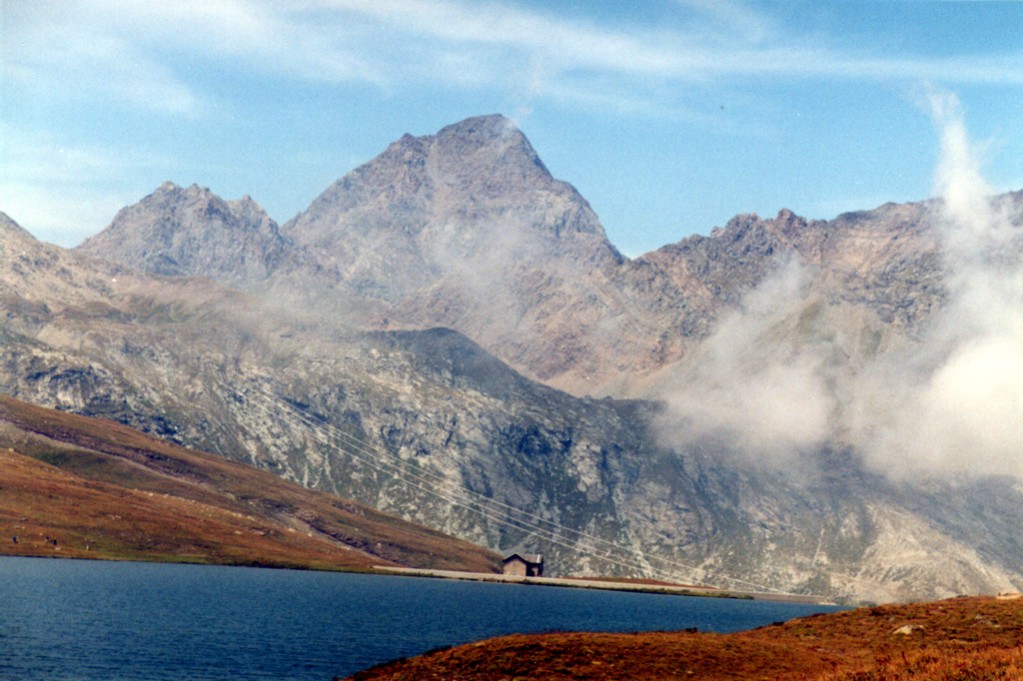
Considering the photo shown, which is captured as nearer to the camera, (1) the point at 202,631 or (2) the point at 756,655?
(2) the point at 756,655

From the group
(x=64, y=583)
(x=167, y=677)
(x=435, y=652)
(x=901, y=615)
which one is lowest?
(x=64, y=583)

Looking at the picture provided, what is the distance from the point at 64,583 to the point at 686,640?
5901 inches

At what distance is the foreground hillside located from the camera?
166ft

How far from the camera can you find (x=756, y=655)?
65.9 m

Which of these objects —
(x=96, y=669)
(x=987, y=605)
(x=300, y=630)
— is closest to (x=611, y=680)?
(x=987, y=605)

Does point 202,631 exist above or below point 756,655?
below

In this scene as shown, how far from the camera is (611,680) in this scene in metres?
57.6

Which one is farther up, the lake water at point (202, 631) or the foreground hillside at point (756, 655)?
the foreground hillside at point (756, 655)

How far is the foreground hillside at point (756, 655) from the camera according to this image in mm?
50562

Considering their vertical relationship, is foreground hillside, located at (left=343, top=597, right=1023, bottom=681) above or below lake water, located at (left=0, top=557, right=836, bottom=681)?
above

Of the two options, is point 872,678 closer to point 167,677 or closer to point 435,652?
point 435,652

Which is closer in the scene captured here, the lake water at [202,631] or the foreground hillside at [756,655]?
the foreground hillside at [756,655]

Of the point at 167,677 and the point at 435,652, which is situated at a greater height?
the point at 435,652

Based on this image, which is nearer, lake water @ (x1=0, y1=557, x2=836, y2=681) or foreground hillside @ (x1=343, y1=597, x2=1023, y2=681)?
foreground hillside @ (x1=343, y1=597, x2=1023, y2=681)
